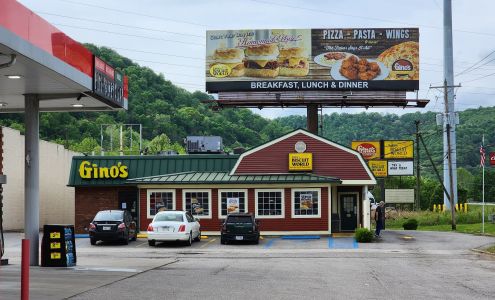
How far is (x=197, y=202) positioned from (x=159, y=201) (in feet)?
6.86

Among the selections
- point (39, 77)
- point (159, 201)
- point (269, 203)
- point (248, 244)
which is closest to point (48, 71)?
point (39, 77)

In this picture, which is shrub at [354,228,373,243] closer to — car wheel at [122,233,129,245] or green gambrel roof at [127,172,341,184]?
green gambrel roof at [127,172,341,184]

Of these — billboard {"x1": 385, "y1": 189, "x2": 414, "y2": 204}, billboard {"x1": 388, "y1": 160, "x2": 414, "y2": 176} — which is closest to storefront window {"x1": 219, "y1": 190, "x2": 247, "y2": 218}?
billboard {"x1": 388, "y1": 160, "x2": 414, "y2": 176}

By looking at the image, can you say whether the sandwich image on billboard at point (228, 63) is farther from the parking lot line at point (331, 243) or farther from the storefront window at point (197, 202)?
the parking lot line at point (331, 243)

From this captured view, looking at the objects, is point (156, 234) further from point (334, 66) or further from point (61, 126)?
point (61, 126)

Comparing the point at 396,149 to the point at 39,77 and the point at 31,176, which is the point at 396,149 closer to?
the point at 31,176

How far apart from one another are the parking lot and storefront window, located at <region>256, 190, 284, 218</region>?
5.54m

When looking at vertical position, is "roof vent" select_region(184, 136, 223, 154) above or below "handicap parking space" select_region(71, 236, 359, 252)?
above

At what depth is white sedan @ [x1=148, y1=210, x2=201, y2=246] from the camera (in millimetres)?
32000

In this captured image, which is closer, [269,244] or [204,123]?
[269,244]

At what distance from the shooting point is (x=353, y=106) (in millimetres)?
50469

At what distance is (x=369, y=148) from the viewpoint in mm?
59188

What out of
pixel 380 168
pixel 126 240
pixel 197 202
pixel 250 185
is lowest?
pixel 126 240

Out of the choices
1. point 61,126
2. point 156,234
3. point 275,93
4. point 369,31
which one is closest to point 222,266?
point 156,234
